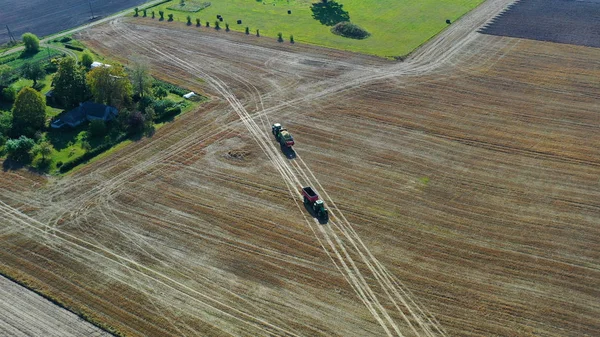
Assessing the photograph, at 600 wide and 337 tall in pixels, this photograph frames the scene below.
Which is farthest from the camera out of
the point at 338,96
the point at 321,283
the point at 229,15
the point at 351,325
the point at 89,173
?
the point at 229,15

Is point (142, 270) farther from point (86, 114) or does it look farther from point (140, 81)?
point (140, 81)

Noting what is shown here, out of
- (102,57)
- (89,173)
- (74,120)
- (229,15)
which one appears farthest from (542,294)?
(229,15)

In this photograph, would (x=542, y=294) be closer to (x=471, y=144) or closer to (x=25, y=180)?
(x=471, y=144)

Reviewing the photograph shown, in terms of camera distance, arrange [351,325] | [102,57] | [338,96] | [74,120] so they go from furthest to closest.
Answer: [102,57] < [338,96] < [74,120] < [351,325]

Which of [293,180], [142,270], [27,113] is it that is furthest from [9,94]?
[293,180]

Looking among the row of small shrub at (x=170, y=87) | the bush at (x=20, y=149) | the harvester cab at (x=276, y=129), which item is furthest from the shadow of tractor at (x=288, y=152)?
the bush at (x=20, y=149)
